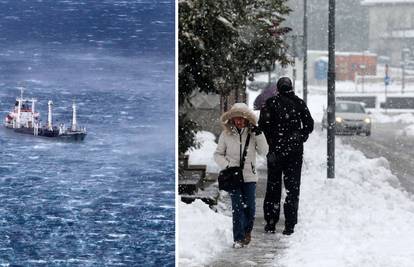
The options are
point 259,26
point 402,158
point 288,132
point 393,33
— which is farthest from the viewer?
point 393,33

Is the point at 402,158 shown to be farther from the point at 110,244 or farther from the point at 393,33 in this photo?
the point at 393,33

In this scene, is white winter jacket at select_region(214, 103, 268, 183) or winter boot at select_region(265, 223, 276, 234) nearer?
white winter jacket at select_region(214, 103, 268, 183)

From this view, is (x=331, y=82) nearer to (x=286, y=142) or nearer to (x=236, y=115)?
(x=286, y=142)

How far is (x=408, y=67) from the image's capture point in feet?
360

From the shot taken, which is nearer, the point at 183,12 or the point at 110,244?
the point at 110,244

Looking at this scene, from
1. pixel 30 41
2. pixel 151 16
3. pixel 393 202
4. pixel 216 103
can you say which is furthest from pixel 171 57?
pixel 216 103

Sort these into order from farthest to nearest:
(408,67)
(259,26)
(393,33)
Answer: (393,33)
(408,67)
(259,26)

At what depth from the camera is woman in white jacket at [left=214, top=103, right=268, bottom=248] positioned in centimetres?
963

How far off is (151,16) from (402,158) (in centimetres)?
2067

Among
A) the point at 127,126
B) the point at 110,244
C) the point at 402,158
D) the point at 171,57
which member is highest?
the point at 171,57

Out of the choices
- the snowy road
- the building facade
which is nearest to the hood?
the snowy road

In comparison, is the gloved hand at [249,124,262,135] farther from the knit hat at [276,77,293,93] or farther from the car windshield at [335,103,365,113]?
the car windshield at [335,103,365,113]

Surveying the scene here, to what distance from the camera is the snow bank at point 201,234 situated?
29.2 feet

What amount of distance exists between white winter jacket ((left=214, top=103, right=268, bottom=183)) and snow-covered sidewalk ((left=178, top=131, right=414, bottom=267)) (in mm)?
786
